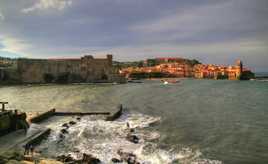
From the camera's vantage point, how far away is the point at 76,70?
121 meters

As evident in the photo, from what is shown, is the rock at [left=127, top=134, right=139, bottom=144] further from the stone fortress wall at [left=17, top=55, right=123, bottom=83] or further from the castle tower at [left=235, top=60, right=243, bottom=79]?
the castle tower at [left=235, top=60, right=243, bottom=79]

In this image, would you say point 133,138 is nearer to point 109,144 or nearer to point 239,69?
point 109,144

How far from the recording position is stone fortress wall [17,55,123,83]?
120 m

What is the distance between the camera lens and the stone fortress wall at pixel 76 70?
120 m

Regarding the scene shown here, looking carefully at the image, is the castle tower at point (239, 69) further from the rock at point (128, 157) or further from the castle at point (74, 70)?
the rock at point (128, 157)

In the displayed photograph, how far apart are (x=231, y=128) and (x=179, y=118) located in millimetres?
6847

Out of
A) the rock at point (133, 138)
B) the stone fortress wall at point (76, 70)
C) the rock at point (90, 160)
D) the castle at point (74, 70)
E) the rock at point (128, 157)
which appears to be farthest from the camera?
the stone fortress wall at point (76, 70)

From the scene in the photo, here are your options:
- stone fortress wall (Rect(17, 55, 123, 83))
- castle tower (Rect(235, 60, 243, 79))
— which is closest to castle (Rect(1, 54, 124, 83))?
stone fortress wall (Rect(17, 55, 123, 83))

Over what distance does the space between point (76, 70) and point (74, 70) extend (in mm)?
736

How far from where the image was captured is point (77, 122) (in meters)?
31.0

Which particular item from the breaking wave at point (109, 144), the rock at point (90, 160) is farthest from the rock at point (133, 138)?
the rock at point (90, 160)

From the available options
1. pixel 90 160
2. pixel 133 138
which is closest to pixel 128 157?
pixel 90 160

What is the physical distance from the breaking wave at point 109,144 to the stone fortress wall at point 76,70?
90.8 meters

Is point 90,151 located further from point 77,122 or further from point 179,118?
point 179,118
